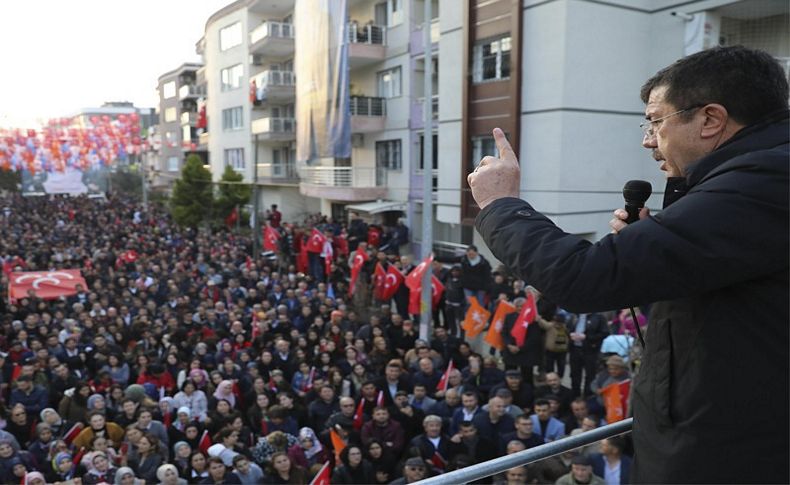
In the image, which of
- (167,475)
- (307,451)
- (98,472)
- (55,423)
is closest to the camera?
(167,475)

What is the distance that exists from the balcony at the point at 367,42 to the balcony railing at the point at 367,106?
3.84 ft

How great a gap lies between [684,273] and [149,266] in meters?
17.1

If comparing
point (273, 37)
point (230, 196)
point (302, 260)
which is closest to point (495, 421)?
point (302, 260)

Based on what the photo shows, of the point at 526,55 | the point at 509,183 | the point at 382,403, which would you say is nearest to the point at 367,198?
the point at 526,55

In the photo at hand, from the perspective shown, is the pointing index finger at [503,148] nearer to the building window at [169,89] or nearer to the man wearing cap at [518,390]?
the man wearing cap at [518,390]

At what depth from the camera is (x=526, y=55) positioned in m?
11.5

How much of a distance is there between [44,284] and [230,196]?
45.0 ft

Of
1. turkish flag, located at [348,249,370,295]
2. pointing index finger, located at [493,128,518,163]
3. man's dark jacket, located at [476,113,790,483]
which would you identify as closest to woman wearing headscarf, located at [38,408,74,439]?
turkish flag, located at [348,249,370,295]

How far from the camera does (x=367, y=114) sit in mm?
20141

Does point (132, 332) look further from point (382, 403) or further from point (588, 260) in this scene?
point (588, 260)

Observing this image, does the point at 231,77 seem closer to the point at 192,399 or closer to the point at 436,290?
the point at 436,290

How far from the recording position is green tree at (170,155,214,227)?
86.3 feet


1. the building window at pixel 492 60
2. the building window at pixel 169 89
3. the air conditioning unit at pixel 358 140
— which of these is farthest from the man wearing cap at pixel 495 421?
the building window at pixel 169 89

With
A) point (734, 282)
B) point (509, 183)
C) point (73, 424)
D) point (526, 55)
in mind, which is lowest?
point (73, 424)
